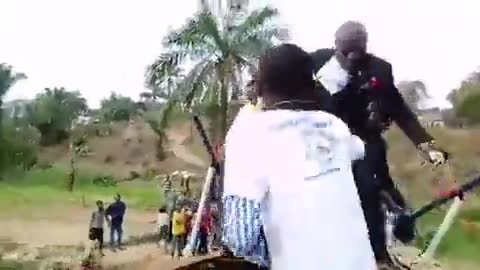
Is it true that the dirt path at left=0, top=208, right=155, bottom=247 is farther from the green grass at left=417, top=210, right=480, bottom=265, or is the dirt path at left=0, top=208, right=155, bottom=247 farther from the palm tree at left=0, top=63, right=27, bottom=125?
the green grass at left=417, top=210, right=480, bottom=265

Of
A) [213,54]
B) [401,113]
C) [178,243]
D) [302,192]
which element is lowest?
[178,243]

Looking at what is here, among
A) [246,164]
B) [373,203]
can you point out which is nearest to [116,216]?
[373,203]

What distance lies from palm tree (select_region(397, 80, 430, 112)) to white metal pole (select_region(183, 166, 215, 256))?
34 centimetres

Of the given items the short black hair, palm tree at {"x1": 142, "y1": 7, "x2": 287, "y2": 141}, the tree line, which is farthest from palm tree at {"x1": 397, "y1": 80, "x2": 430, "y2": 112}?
the short black hair

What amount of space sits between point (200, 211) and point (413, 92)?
42 centimetres

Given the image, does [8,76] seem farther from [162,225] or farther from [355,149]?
[355,149]

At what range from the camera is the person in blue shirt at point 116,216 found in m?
1.48

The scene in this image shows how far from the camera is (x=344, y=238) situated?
860 mm

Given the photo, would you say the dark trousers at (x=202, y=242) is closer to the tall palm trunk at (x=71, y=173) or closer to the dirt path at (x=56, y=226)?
the dirt path at (x=56, y=226)

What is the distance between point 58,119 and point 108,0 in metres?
0.23

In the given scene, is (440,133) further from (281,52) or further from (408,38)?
(281,52)

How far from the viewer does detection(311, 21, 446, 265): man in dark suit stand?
1.28m

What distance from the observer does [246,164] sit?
0.86 m

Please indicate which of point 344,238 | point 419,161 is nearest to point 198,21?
point 419,161
